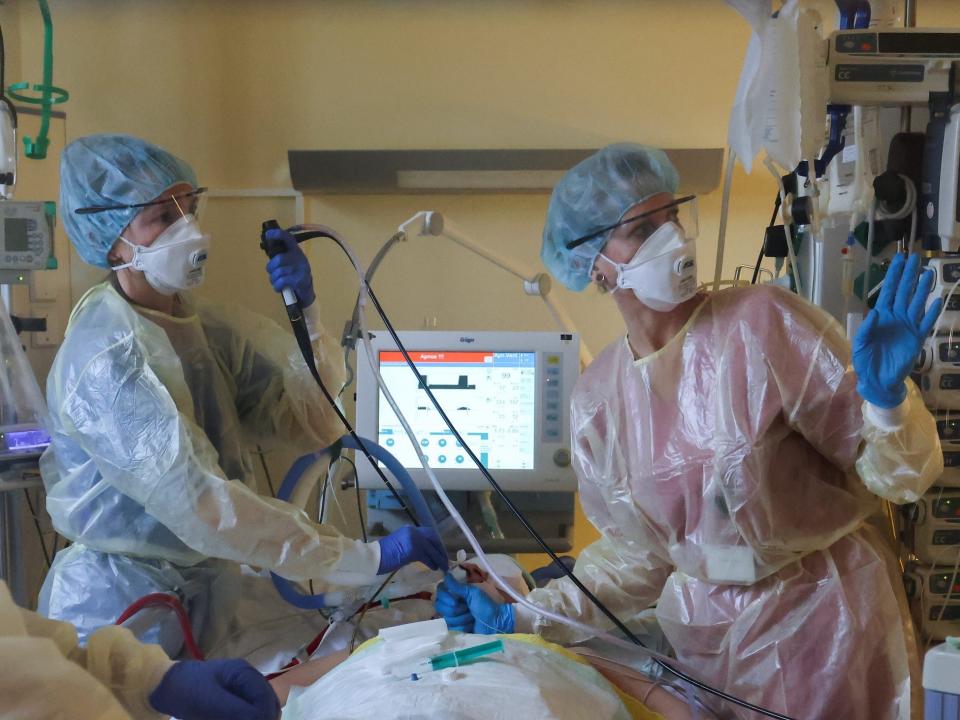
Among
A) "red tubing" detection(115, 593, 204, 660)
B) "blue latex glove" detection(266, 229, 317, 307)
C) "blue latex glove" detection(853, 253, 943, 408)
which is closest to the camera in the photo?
"blue latex glove" detection(853, 253, 943, 408)

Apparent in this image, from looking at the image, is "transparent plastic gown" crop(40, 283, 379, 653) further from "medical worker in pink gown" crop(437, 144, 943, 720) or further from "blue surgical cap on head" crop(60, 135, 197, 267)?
"medical worker in pink gown" crop(437, 144, 943, 720)

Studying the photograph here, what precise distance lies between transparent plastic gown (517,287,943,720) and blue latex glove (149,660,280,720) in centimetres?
69

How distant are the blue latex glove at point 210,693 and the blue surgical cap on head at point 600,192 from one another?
2.91ft

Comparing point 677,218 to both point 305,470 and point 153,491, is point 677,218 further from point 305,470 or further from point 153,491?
point 153,491

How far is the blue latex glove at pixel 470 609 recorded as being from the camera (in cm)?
154

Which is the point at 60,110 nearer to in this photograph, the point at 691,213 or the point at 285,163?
the point at 285,163

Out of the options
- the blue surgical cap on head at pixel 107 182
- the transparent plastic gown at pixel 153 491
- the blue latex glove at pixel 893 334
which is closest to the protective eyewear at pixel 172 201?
the blue surgical cap on head at pixel 107 182

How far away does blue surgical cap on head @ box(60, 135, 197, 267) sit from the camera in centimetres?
167

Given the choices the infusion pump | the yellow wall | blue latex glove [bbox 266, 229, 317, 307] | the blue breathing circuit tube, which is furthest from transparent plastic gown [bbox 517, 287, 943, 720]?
the infusion pump

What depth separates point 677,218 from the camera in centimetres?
152

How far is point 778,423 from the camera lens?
137 cm

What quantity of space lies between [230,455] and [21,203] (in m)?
0.96

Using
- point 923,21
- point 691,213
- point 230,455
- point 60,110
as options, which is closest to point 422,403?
point 230,455

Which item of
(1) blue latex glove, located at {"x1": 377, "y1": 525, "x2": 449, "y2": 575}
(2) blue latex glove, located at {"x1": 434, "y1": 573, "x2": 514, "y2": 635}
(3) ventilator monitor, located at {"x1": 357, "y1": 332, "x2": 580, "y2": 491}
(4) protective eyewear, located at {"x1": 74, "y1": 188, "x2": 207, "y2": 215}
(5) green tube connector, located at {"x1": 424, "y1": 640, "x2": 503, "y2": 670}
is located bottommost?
(2) blue latex glove, located at {"x1": 434, "y1": 573, "x2": 514, "y2": 635}
